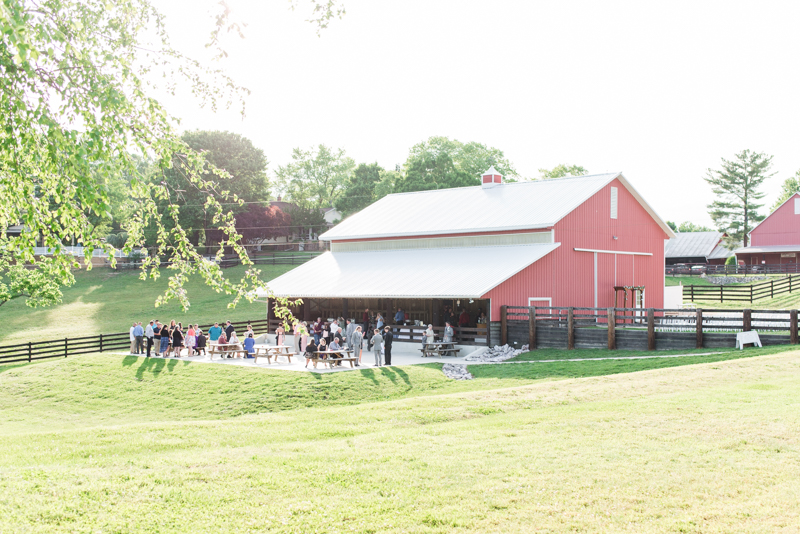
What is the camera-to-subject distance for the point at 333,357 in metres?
23.6

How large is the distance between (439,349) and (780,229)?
50.1 m

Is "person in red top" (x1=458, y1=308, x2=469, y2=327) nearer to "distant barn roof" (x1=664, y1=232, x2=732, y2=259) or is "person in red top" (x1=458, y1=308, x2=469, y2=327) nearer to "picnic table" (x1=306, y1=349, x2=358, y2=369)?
"picnic table" (x1=306, y1=349, x2=358, y2=369)

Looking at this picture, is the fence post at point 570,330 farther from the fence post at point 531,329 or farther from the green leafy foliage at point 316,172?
the green leafy foliage at point 316,172

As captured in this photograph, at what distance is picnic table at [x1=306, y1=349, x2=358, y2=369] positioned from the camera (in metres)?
22.8

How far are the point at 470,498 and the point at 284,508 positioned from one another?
2.00 m

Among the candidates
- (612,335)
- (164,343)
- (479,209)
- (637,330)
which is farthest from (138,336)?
(637,330)

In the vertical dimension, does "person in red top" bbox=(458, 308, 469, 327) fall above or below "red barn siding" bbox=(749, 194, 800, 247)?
below

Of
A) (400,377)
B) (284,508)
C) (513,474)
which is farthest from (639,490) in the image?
(400,377)

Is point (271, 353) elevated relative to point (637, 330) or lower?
lower

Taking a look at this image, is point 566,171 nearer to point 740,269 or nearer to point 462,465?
point 740,269

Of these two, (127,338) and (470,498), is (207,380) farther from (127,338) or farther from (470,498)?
(470,498)

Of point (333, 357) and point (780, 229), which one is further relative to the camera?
point (780, 229)

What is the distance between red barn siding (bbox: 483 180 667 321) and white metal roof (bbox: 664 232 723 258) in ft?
127

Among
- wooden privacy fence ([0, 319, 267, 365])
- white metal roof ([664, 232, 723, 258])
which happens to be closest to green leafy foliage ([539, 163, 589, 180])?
white metal roof ([664, 232, 723, 258])
